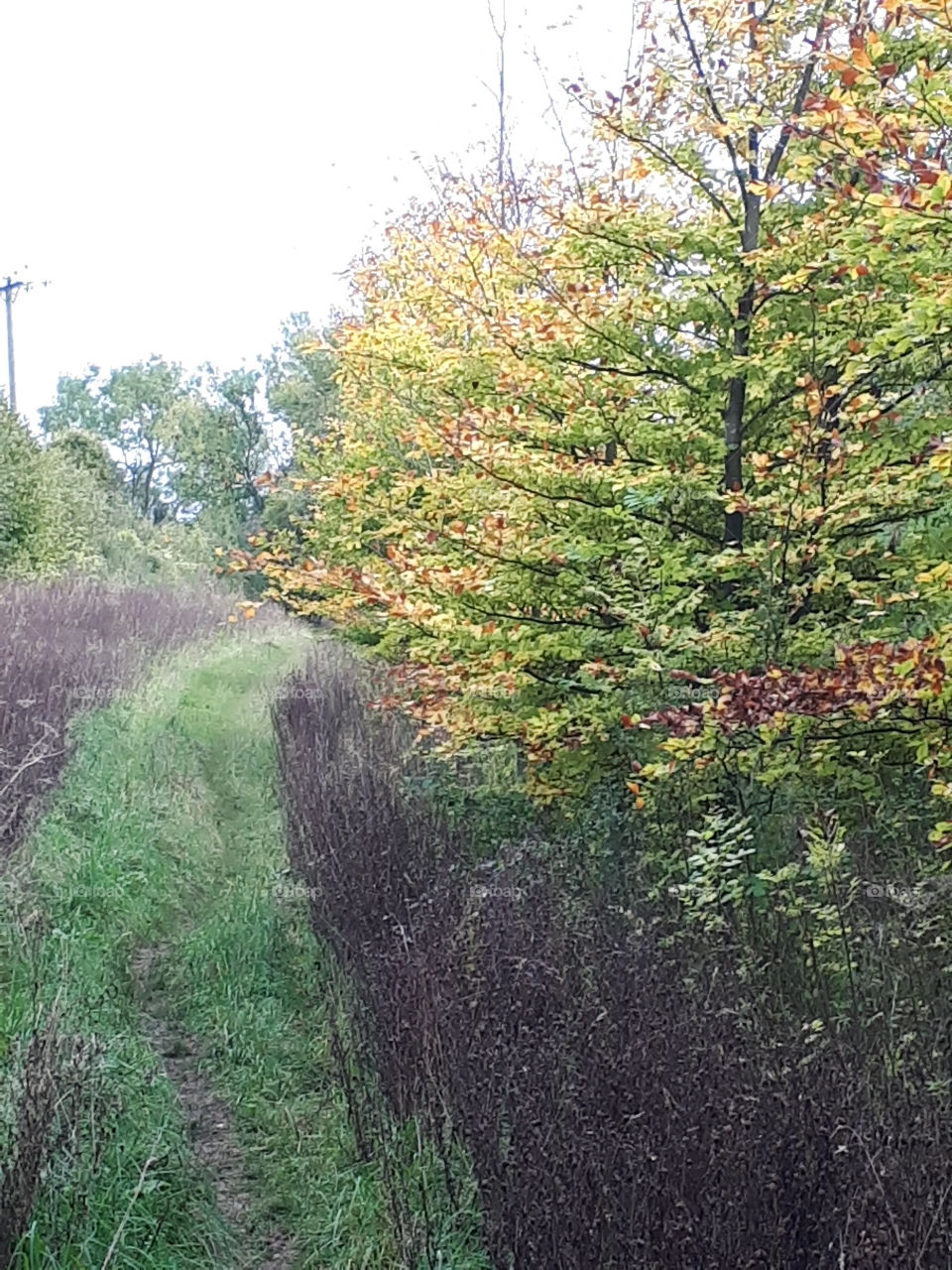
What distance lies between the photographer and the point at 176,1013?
Answer: 5340 millimetres

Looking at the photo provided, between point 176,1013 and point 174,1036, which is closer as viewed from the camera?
point 174,1036

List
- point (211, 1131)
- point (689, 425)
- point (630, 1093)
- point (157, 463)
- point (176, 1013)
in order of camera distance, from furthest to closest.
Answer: point (157, 463) < point (176, 1013) < point (689, 425) < point (211, 1131) < point (630, 1093)

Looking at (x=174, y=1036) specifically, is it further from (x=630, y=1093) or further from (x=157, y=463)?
(x=157, y=463)

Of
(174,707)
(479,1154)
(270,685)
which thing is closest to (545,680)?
(479,1154)

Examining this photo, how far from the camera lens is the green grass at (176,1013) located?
346 cm

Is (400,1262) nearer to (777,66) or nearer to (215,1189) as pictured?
(215,1189)

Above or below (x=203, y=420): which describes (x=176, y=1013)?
below

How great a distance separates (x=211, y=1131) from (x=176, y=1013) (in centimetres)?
108

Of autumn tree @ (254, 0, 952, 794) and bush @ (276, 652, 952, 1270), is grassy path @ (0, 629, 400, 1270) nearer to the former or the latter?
bush @ (276, 652, 952, 1270)

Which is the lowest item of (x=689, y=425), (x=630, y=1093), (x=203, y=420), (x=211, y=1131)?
(x=211, y=1131)

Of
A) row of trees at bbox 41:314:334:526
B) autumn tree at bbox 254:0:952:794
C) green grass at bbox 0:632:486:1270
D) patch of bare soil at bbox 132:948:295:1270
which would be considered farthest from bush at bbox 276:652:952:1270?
row of trees at bbox 41:314:334:526

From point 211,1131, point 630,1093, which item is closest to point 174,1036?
point 211,1131

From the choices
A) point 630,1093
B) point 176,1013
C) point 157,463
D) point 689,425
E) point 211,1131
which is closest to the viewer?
point 630,1093

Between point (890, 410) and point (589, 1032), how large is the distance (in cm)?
239
